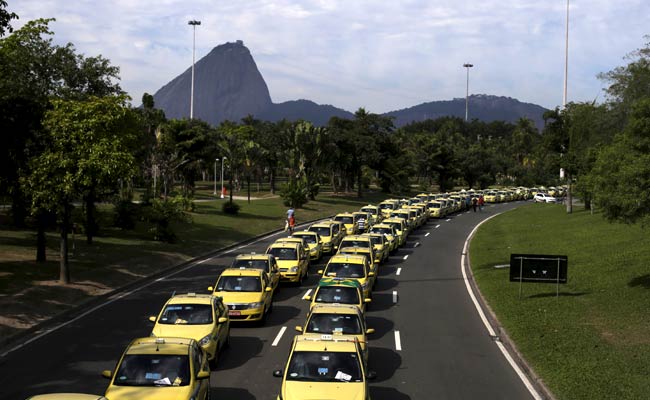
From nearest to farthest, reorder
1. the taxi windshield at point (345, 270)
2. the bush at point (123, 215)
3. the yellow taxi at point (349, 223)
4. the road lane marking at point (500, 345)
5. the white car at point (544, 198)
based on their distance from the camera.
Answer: the road lane marking at point (500, 345)
the taxi windshield at point (345, 270)
the bush at point (123, 215)
the yellow taxi at point (349, 223)
the white car at point (544, 198)

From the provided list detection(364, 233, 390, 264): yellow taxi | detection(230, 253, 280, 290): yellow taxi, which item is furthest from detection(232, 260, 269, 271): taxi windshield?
detection(364, 233, 390, 264): yellow taxi

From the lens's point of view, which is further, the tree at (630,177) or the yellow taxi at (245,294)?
the yellow taxi at (245,294)

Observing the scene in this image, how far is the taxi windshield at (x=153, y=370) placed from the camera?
1116 cm

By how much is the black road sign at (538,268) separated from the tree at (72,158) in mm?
13790

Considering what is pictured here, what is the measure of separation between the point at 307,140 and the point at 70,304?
2264 inches

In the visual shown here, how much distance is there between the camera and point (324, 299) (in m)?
18.4

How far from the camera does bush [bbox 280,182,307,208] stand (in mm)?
64500

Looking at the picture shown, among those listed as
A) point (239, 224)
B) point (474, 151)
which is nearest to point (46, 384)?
point (239, 224)

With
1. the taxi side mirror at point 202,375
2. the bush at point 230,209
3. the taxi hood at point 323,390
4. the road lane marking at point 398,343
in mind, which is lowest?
the road lane marking at point 398,343

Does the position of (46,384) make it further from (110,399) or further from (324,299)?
(324,299)

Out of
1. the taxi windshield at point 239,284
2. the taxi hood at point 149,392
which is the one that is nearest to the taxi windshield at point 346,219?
the taxi windshield at point 239,284

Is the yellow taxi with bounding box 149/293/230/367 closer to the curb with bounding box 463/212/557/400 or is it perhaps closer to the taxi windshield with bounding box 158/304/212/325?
the taxi windshield with bounding box 158/304/212/325

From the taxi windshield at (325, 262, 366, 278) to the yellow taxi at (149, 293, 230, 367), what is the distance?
269 inches

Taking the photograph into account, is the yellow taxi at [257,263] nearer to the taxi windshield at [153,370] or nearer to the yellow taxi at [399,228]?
the taxi windshield at [153,370]
